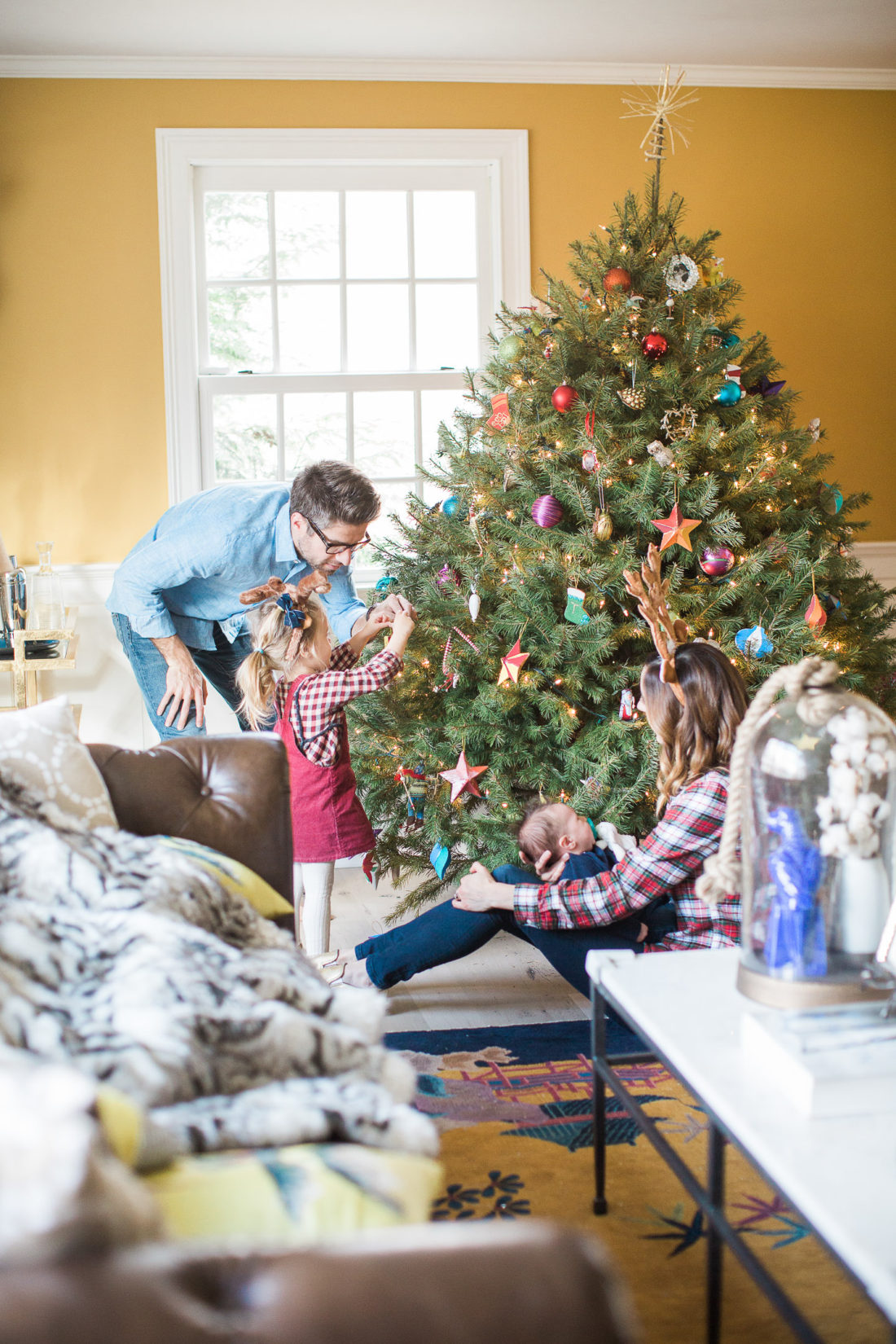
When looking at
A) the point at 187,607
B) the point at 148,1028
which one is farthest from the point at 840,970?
the point at 187,607

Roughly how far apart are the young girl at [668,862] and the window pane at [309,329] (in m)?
2.12

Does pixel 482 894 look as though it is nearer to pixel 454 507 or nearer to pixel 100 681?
pixel 454 507

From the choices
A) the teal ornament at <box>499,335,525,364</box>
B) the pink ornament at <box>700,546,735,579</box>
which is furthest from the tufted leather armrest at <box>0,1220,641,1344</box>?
the teal ornament at <box>499,335,525,364</box>

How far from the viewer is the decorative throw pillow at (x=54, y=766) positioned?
59.8 inches

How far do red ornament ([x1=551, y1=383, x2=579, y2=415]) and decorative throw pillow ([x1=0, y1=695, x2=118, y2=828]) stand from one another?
1448 millimetres

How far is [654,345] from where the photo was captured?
99.3 inches

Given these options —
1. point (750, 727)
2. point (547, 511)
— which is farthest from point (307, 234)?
point (750, 727)

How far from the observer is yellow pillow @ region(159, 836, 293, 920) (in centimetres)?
154

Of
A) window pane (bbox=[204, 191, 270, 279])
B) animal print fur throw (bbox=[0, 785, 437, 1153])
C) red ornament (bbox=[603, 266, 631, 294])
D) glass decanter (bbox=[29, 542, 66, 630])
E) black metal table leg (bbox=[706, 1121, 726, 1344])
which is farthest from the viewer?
window pane (bbox=[204, 191, 270, 279])

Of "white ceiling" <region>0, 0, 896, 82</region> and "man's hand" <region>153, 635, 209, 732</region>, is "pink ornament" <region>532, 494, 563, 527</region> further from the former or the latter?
"white ceiling" <region>0, 0, 896, 82</region>

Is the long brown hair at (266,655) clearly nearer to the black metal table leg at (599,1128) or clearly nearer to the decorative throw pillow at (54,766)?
the decorative throw pillow at (54,766)

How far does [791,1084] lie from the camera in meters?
1.04

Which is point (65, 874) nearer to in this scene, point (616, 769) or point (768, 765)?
point (768, 765)

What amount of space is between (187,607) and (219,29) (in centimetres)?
193
